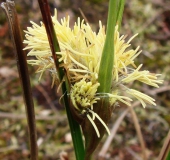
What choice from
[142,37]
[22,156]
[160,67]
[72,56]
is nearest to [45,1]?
[72,56]

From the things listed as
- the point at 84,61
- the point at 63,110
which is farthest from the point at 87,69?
the point at 63,110

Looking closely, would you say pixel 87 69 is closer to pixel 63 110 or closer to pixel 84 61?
pixel 84 61

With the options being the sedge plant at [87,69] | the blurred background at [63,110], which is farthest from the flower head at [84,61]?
the blurred background at [63,110]

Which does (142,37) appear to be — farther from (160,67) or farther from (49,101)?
(49,101)

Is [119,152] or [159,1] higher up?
[159,1]

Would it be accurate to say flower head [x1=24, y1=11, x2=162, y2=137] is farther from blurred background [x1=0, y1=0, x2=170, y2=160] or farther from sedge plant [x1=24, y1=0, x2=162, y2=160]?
blurred background [x1=0, y1=0, x2=170, y2=160]

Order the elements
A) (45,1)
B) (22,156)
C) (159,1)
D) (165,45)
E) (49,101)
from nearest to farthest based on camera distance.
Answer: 1. (45,1)
2. (22,156)
3. (49,101)
4. (165,45)
5. (159,1)
